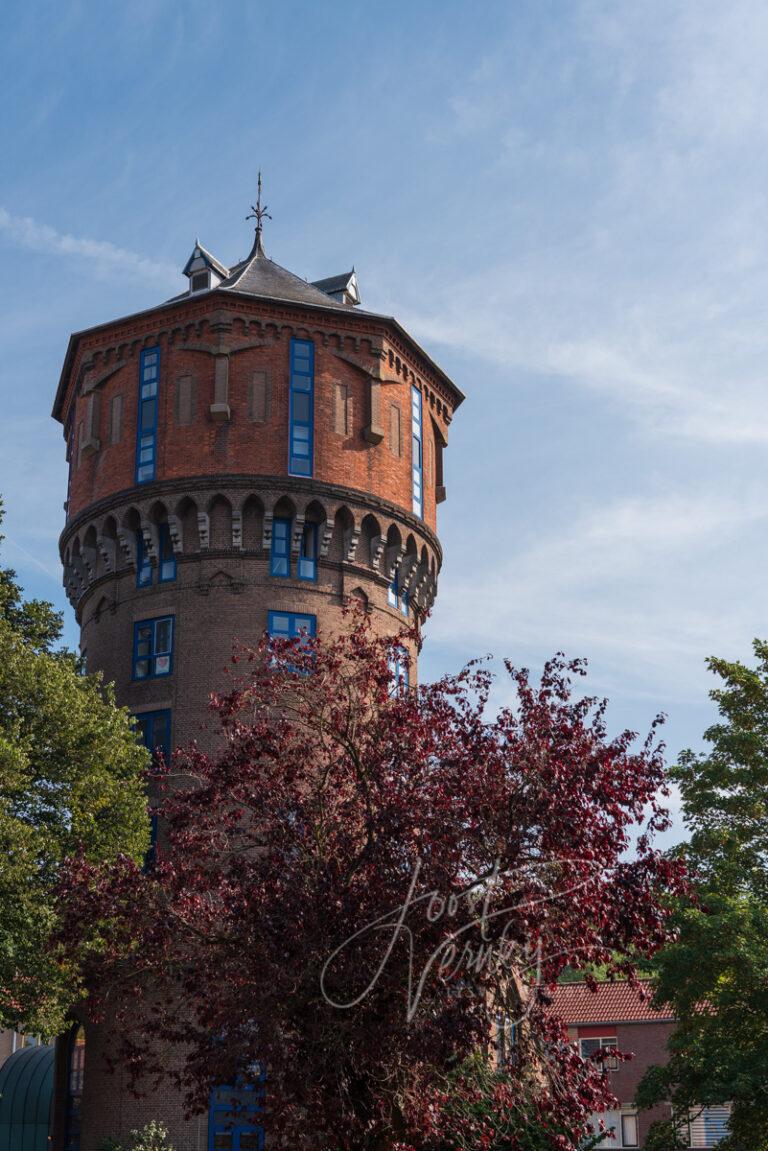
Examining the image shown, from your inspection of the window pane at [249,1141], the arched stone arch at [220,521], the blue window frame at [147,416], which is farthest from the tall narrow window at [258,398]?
the window pane at [249,1141]

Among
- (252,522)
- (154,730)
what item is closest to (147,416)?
(252,522)

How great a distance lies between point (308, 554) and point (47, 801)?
36.4 ft

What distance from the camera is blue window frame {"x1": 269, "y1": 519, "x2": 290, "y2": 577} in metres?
36.7

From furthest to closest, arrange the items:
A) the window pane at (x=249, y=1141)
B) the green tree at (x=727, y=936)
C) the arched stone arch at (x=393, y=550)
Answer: the arched stone arch at (x=393, y=550)
the window pane at (x=249, y=1141)
the green tree at (x=727, y=936)

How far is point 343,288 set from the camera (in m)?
44.2

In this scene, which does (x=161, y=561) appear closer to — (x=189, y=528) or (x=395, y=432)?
(x=189, y=528)

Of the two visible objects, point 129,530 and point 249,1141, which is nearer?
point 249,1141

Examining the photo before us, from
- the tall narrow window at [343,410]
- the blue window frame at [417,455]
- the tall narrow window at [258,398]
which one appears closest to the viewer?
the tall narrow window at [258,398]

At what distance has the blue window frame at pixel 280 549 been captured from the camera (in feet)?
120

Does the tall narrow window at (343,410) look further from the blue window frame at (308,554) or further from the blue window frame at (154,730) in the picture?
the blue window frame at (154,730)

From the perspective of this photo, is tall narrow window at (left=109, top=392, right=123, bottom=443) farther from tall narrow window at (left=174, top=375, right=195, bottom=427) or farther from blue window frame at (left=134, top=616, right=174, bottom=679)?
blue window frame at (left=134, top=616, right=174, bottom=679)

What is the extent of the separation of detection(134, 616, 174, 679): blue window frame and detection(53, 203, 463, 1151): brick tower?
0.15 ft

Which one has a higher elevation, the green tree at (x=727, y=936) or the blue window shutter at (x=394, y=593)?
the blue window shutter at (x=394, y=593)

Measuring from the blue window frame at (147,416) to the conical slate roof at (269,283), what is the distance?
3.13 m
